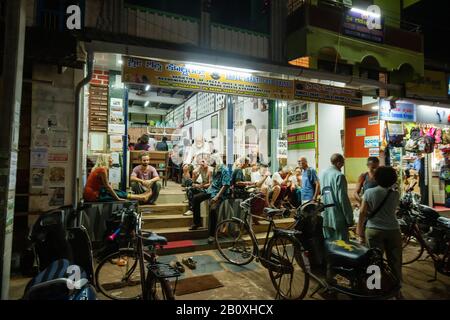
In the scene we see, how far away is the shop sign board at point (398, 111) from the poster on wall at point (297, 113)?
251 cm

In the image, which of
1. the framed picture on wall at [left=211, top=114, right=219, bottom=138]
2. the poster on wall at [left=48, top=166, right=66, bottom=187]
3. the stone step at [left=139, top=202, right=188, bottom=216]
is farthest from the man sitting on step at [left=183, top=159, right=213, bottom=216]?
the framed picture on wall at [left=211, top=114, right=219, bottom=138]

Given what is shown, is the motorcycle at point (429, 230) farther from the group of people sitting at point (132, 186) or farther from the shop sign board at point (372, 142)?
the group of people sitting at point (132, 186)

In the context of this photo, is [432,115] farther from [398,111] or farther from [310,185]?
[310,185]

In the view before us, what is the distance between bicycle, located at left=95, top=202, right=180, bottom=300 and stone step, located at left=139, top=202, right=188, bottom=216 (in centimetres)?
221

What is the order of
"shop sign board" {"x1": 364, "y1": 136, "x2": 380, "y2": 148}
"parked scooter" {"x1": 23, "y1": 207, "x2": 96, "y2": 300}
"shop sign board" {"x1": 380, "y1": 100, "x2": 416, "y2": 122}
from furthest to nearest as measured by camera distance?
"shop sign board" {"x1": 364, "y1": 136, "x2": 380, "y2": 148}
"shop sign board" {"x1": 380, "y1": 100, "x2": 416, "y2": 122}
"parked scooter" {"x1": 23, "y1": 207, "x2": 96, "y2": 300}

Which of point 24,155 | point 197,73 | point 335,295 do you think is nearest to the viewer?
point 335,295

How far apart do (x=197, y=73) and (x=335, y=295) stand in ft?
17.0

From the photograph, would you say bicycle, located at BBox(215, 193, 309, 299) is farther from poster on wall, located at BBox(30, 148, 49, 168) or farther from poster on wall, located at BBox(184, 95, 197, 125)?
poster on wall, located at BBox(184, 95, 197, 125)

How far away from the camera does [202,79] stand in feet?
21.4

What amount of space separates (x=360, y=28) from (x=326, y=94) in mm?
2577

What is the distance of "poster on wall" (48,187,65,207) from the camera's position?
18.1 feet

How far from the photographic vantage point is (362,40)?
27.2ft
